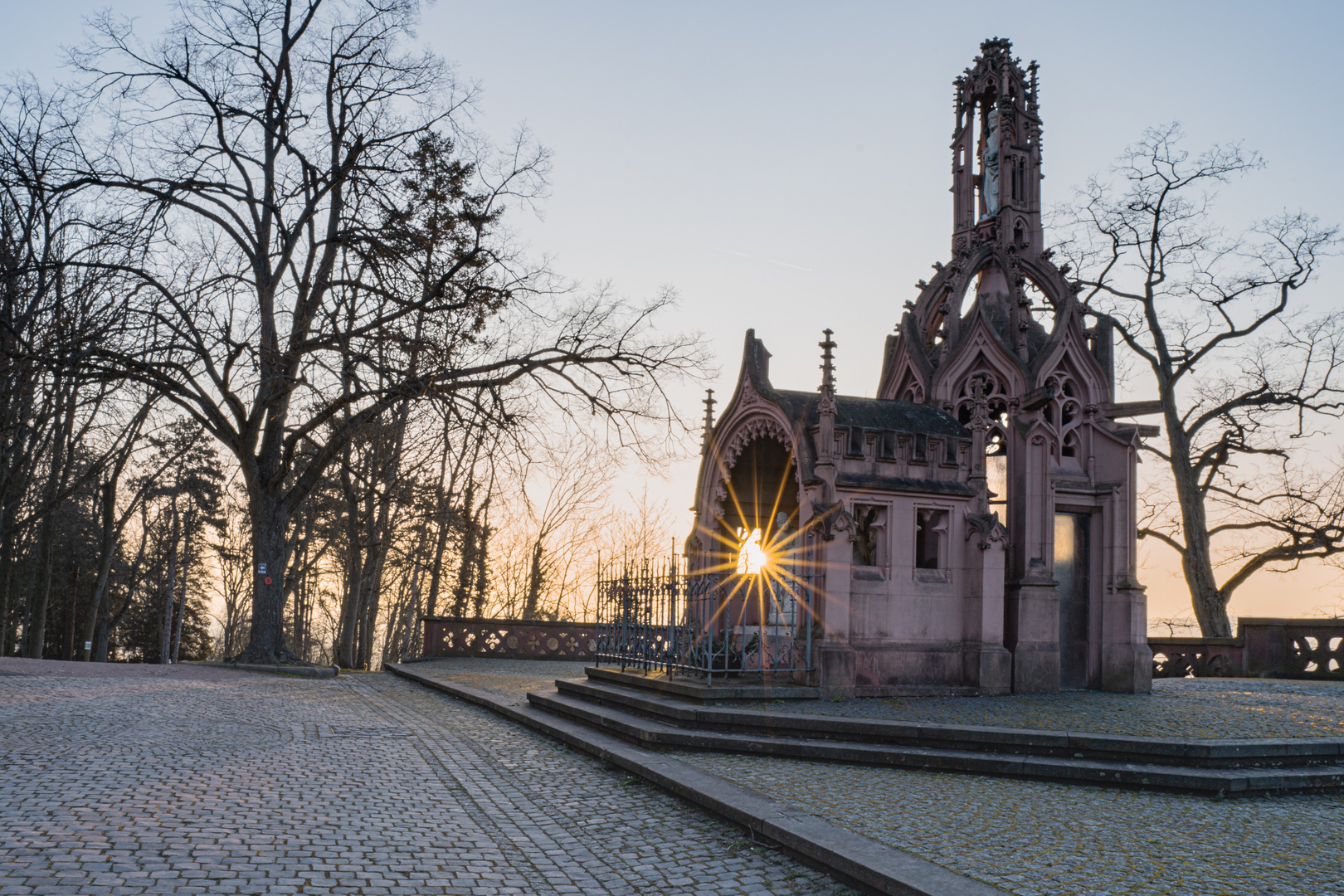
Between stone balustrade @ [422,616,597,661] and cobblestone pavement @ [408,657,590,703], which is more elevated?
Result: stone balustrade @ [422,616,597,661]

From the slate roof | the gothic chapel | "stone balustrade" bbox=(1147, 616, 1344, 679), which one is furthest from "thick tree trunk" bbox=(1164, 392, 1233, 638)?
the slate roof

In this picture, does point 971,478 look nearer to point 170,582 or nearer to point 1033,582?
point 1033,582

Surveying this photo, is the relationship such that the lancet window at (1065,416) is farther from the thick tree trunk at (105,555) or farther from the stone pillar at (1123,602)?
the thick tree trunk at (105,555)

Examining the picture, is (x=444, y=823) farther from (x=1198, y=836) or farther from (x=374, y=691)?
(x=374, y=691)

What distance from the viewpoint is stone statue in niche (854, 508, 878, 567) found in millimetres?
14812

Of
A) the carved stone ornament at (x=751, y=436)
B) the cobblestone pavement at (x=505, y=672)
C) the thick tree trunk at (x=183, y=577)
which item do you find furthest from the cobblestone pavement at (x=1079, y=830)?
the thick tree trunk at (x=183, y=577)

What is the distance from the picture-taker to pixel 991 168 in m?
18.7

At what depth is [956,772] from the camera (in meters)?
9.11

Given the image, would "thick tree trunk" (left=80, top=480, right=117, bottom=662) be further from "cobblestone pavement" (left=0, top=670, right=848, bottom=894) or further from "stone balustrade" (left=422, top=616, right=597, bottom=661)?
"cobblestone pavement" (left=0, top=670, right=848, bottom=894)

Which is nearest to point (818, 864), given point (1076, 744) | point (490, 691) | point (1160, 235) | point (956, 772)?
point (956, 772)

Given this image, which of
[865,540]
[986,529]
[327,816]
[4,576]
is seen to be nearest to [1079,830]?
[327,816]

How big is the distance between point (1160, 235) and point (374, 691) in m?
22.0

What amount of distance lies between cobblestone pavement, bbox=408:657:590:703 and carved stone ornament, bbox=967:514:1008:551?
685 centimetres

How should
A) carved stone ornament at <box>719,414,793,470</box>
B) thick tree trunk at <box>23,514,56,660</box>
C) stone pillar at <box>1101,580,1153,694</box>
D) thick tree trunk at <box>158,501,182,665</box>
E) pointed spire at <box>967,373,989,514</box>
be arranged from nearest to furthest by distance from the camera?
pointed spire at <box>967,373,989,514</box> < carved stone ornament at <box>719,414,793,470</box> < stone pillar at <box>1101,580,1153,694</box> < thick tree trunk at <box>23,514,56,660</box> < thick tree trunk at <box>158,501,182,665</box>
